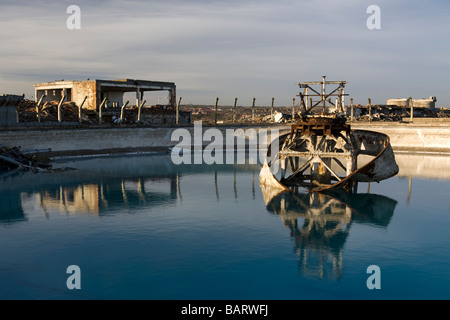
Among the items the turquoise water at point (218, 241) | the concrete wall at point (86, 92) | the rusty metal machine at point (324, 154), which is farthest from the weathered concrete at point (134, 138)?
the rusty metal machine at point (324, 154)

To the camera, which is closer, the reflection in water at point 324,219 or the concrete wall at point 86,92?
the reflection in water at point 324,219

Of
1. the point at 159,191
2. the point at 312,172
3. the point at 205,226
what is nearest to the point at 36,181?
the point at 159,191

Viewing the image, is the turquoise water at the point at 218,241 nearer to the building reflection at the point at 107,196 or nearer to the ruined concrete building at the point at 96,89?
the building reflection at the point at 107,196

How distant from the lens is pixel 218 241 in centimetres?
1725

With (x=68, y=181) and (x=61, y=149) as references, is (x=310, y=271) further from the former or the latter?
(x=61, y=149)

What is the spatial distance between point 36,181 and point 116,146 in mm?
17225

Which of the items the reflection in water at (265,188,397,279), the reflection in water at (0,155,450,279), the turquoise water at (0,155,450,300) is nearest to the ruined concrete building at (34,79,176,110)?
the reflection in water at (0,155,450,279)

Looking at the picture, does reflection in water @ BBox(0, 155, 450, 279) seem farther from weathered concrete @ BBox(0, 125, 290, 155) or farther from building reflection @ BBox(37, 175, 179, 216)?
weathered concrete @ BBox(0, 125, 290, 155)

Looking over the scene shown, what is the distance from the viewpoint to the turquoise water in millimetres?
12984

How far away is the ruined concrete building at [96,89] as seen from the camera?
178 feet

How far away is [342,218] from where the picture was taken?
21406mm

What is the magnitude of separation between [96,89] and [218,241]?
135 ft

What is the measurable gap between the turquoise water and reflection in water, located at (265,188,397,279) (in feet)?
0.18

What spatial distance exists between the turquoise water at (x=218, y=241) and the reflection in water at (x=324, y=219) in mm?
56
